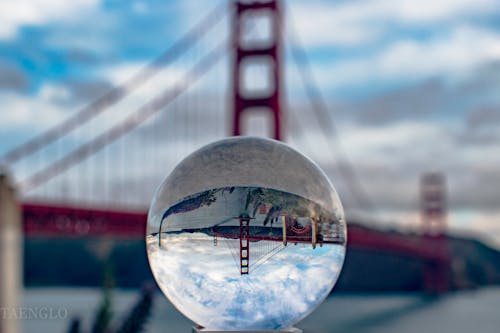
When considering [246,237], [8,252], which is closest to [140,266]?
[8,252]

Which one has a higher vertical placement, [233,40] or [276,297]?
[233,40]

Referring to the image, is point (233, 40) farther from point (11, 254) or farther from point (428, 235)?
point (428, 235)

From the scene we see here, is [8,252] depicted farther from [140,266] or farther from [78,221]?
[140,266]

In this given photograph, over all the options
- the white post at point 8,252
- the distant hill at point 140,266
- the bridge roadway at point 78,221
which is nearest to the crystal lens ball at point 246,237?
the white post at point 8,252

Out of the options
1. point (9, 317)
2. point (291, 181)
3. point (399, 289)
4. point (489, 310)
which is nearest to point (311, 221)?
point (291, 181)

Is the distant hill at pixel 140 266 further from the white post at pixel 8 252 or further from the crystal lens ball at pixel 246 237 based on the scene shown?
the crystal lens ball at pixel 246 237

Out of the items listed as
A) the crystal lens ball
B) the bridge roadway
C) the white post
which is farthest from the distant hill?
the crystal lens ball
